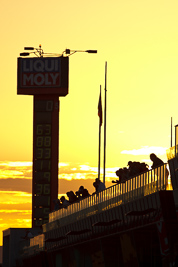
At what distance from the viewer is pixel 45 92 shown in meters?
117

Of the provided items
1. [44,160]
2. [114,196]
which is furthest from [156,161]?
[44,160]

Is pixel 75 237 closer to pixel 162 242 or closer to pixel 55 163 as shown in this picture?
pixel 162 242

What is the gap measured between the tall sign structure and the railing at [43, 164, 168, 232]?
32883 mm

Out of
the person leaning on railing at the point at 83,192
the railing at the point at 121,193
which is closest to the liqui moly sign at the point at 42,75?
the railing at the point at 121,193

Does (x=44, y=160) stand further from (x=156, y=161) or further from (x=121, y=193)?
(x=156, y=161)

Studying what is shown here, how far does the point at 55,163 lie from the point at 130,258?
2459 inches

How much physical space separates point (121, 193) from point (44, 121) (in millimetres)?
60760

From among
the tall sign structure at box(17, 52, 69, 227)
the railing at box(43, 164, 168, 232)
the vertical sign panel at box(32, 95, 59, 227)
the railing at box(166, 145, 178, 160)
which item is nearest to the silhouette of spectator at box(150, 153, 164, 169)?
the railing at box(166, 145, 178, 160)

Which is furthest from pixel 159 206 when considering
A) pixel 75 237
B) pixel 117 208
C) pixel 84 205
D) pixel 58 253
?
pixel 58 253

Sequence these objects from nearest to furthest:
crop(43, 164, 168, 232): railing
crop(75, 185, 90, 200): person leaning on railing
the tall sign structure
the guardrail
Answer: crop(43, 164, 168, 232): railing, the guardrail, crop(75, 185, 90, 200): person leaning on railing, the tall sign structure

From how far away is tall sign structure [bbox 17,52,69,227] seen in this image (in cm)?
11512

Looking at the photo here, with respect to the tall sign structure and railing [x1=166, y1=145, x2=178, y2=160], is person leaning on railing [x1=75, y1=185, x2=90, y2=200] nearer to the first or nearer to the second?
railing [x1=166, y1=145, x2=178, y2=160]

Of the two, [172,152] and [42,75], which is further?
[42,75]

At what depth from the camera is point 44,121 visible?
382 ft
